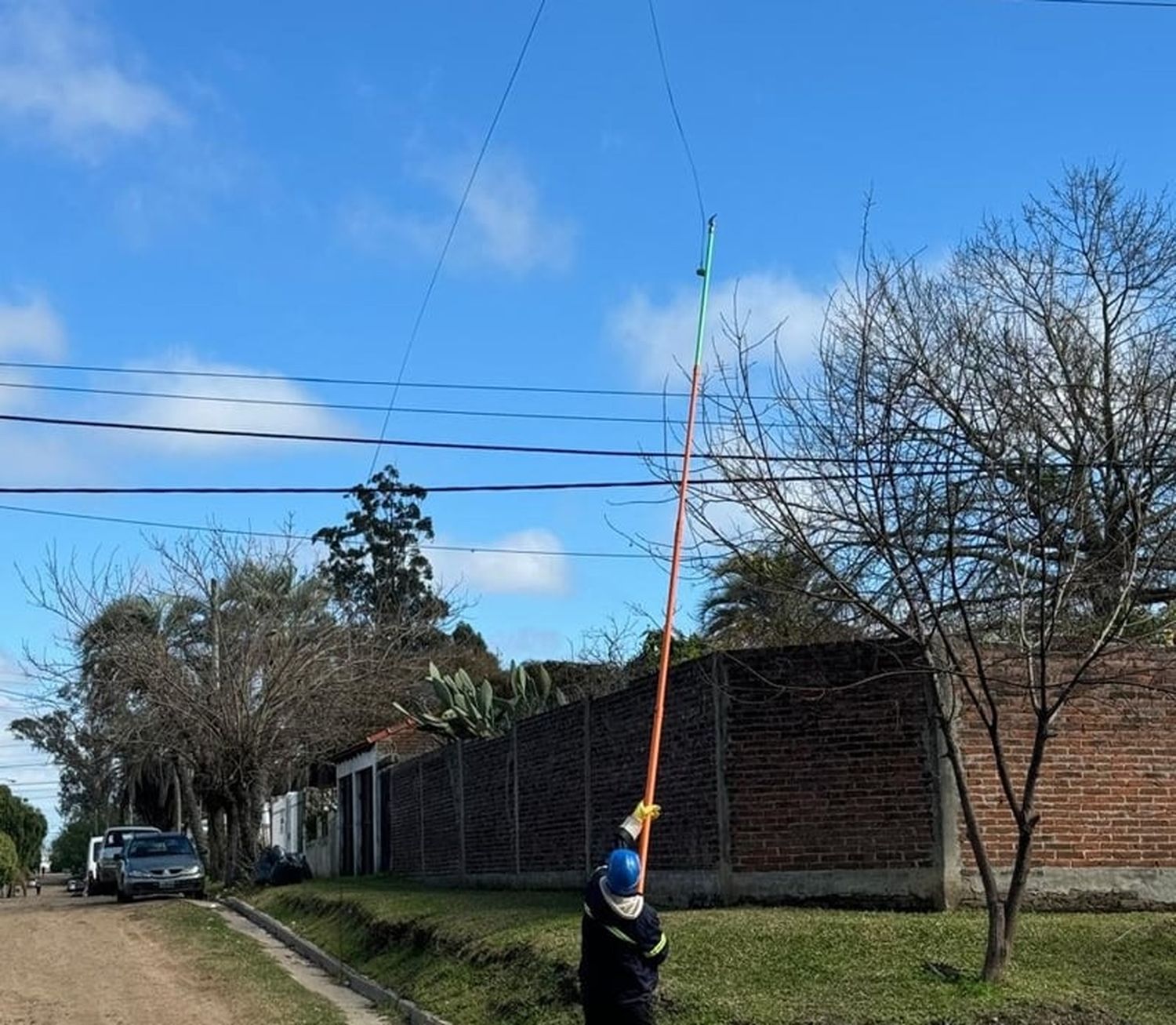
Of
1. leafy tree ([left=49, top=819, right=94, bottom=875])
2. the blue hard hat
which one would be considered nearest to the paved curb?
the blue hard hat

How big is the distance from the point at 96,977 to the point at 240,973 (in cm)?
165

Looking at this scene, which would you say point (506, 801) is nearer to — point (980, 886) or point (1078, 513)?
point (980, 886)

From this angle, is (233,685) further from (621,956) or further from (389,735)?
(621,956)

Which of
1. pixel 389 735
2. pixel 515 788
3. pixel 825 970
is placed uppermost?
pixel 389 735

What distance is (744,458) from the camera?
42.1 ft

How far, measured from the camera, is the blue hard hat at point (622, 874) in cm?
830

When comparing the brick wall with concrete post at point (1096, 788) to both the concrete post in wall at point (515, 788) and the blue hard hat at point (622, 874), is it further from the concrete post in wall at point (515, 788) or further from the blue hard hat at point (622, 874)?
the concrete post in wall at point (515, 788)

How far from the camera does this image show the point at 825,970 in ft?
36.6

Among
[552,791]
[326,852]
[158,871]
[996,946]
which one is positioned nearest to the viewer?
[996,946]

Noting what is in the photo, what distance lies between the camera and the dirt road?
1423 cm

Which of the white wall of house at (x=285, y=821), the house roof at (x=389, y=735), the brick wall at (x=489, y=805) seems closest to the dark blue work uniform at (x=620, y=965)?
the brick wall at (x=489, y=805)

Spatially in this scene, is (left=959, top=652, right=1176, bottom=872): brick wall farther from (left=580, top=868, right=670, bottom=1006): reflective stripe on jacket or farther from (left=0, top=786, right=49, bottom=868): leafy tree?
(left=0, top=786, right=49, bottom=868): leafy tree

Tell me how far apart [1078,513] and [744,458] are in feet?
9.72

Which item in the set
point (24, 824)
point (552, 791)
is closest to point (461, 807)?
point (552, 791)
